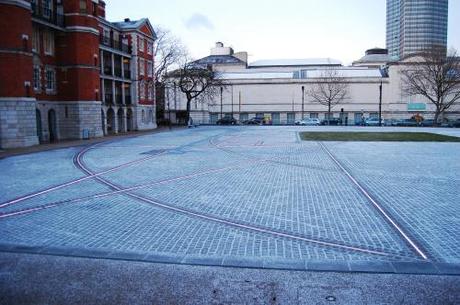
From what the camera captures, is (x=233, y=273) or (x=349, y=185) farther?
(x=349, y=185)

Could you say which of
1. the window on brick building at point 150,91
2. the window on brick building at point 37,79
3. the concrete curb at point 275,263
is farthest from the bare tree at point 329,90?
the concrete curb at point 275,263

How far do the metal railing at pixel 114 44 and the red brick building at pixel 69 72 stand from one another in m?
0.11

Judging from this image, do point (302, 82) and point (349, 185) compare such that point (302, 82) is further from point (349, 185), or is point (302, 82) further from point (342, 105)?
point (349, 185)

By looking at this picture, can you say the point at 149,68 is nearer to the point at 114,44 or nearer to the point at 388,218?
the point at 114,44

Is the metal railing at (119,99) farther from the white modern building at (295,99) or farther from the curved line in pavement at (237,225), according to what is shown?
the curved line in pavement at (237,225)

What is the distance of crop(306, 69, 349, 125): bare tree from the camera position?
272 ft

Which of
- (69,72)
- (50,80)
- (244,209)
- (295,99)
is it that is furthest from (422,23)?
(244,209)

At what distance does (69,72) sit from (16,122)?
33.3 feet

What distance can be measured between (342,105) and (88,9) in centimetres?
6140

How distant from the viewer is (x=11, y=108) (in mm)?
27750

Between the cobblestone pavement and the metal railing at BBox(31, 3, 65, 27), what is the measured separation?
20.6 metres

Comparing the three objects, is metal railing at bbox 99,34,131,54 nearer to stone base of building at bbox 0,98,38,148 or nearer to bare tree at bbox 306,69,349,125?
stone base of building at bbox 0,98,38,148

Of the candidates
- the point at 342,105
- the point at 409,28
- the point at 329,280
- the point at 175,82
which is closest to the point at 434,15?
the point at 409,28

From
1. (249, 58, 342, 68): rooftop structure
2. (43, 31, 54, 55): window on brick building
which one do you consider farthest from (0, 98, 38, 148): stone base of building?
(249, 58, 342, 68): rooftop structure
